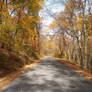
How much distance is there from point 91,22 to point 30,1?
345 inches

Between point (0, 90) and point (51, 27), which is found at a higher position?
point (51, 27)

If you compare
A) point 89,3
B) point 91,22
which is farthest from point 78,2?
point 91,22

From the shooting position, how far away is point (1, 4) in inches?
348

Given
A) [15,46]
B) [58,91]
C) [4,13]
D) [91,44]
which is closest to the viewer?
[58,91]

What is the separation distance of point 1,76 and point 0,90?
300 cm

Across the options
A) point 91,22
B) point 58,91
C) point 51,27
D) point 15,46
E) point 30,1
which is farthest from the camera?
point 51,27

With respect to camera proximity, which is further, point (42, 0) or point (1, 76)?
point (42, 0)

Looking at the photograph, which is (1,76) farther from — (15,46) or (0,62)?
(15,46)

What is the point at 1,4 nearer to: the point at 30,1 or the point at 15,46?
the point at 30,1

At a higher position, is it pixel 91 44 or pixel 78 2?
pixel 78 2

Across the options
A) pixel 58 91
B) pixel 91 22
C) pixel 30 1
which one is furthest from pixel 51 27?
pixel 58 91

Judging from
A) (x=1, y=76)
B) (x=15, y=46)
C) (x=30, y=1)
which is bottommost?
(x=1, y=76)

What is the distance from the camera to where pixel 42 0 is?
11.9 m

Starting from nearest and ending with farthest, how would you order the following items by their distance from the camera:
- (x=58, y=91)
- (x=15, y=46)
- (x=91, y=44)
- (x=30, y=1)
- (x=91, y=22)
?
1. (x=58, y=91)
2. (x=30, y=1)
3. (x=15, y=46)
4. (x=91, y=22)
5. (x=91, y=44)
